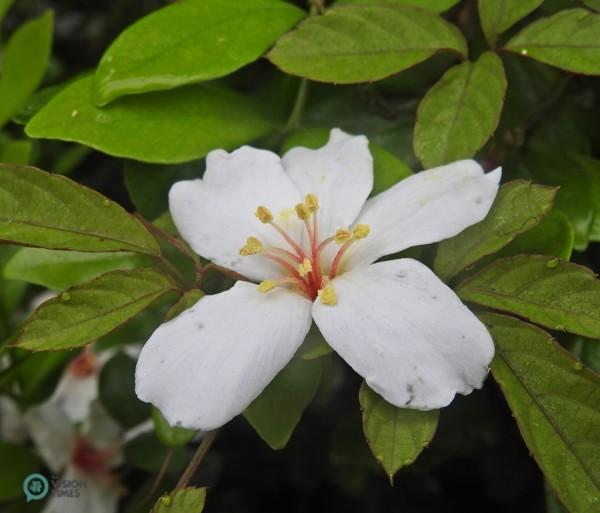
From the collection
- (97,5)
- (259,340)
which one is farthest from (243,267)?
(97,5)

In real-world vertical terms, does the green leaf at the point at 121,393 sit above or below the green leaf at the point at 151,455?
above

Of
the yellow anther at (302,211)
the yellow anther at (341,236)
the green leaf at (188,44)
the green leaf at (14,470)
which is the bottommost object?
the green leaf at (14,470)

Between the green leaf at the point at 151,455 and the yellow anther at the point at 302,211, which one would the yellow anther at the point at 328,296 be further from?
the green leaf at the point at 151,455

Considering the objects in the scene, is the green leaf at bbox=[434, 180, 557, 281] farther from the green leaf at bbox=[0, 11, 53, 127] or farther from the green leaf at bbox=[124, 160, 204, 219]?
the green leaf at bbox=[0, 11, 53, 127]

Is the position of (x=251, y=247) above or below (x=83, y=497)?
above

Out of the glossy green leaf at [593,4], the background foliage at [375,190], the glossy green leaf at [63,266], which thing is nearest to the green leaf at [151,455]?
the background foliage at [375,190]

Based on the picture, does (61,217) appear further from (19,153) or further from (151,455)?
(151,455)

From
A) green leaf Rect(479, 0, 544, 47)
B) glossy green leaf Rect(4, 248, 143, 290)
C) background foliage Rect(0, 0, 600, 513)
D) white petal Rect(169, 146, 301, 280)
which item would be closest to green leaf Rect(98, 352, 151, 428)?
background foliage Rect(0, 0, 600, 513)

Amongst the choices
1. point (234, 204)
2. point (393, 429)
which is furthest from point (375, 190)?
point (393, 429)
